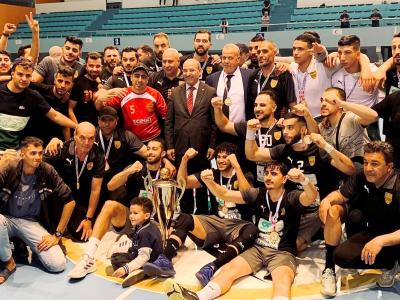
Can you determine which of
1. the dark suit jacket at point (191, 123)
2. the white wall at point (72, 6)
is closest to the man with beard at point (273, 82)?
the dark suit jacket at point (191, 123)

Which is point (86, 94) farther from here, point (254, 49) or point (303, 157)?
point (303, 157)

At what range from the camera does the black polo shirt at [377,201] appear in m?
3.89

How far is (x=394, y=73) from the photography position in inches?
185

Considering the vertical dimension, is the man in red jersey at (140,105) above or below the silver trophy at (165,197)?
above

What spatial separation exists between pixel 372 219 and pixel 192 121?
2141mm

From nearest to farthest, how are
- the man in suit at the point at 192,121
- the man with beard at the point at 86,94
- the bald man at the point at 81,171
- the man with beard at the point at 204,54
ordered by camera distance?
the bald man at the point at 81,171 < the man in suit at the point at 192,121 < the man with beard at the point at 86,94 < the man with beard at the point at 204,54

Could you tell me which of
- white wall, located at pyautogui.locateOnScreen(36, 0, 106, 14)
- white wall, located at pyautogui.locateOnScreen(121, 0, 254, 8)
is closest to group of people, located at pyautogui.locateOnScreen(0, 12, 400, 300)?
white wall, located at pyautogui.locateOnScreen(121, 0, 254, 8)

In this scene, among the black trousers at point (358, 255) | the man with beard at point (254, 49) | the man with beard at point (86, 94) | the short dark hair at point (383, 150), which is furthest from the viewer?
the man with beard at point (254, 49)

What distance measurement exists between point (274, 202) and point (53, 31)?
1973cm

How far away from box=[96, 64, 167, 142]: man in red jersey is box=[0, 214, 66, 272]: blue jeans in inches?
60.1

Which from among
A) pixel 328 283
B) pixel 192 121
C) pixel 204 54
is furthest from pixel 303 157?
pixel 204 54

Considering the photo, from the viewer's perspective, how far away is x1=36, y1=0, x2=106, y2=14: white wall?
23.3 meters

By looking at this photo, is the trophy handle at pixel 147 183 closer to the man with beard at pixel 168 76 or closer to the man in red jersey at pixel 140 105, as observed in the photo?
the man in red jersey at pixel 140 105

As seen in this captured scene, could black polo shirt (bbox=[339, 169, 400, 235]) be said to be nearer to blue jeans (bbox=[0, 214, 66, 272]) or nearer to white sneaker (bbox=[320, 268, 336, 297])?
white sneaker (bbox=[320, 268, 336, 297])
